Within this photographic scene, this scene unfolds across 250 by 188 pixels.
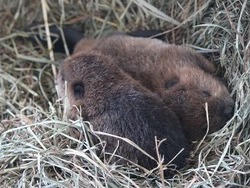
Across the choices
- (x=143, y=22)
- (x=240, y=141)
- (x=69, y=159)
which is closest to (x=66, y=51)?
(x=143, y=22)

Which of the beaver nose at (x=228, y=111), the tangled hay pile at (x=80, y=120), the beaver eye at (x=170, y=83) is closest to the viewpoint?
the tangled hay pile at (x=80, y=120)

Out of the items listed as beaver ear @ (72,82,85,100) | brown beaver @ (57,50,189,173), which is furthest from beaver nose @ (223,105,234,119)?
beaver ear @ (72,82,85,100)

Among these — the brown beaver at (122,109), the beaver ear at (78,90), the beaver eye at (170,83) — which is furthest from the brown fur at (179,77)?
the beaver ear at (78,90)

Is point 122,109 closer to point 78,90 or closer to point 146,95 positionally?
point 146,95

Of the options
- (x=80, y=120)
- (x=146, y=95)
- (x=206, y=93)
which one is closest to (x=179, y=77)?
(x=206, y=93)

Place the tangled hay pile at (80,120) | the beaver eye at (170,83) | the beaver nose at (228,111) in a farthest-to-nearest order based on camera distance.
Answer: the beaver eye at (170,83), the beaver nose at (228,111), the tangled hay pile at (80,120)

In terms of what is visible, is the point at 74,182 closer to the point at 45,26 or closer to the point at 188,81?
the point at 188,81

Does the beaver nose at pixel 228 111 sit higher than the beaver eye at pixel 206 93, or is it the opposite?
the beaver eye at pixel 206 93

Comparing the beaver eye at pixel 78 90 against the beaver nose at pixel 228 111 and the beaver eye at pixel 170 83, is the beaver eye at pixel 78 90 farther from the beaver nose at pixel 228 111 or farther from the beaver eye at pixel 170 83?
the beaver nose at pixel 228 111
